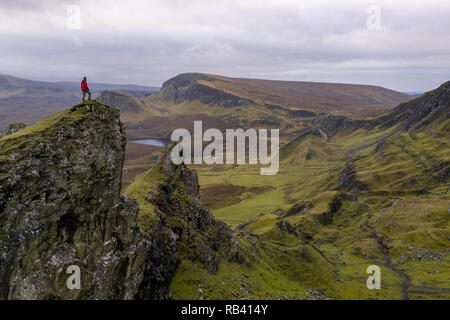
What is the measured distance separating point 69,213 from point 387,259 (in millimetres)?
109122

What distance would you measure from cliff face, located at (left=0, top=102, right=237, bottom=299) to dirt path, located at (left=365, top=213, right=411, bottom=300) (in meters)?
76.9

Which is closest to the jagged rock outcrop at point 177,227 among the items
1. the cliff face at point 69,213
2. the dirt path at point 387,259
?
the cliff face at point 69,213

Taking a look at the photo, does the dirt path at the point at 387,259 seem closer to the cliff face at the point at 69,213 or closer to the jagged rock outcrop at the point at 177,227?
the jagged rock outcrop at the point at 177,227

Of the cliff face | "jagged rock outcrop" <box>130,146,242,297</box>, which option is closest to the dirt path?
"jagged rock outcrop" <box>130,146,242,297</box>

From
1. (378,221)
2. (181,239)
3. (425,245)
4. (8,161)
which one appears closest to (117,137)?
(8,161)

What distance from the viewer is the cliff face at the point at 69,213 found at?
25469 millimetres

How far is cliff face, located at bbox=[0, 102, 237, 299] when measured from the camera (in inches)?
1003

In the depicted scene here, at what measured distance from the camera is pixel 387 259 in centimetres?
10475

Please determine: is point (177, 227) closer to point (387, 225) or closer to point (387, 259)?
point (387, 259)

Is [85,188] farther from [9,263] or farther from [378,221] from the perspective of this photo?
[378,221]

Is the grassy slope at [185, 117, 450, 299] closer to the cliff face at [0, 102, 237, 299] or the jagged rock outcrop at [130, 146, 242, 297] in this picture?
the jagged rock outcrop at [130, 146, 242, 297]

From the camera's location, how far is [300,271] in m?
78.8

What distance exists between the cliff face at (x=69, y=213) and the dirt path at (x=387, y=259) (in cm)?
7691

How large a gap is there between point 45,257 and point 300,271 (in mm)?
66559
